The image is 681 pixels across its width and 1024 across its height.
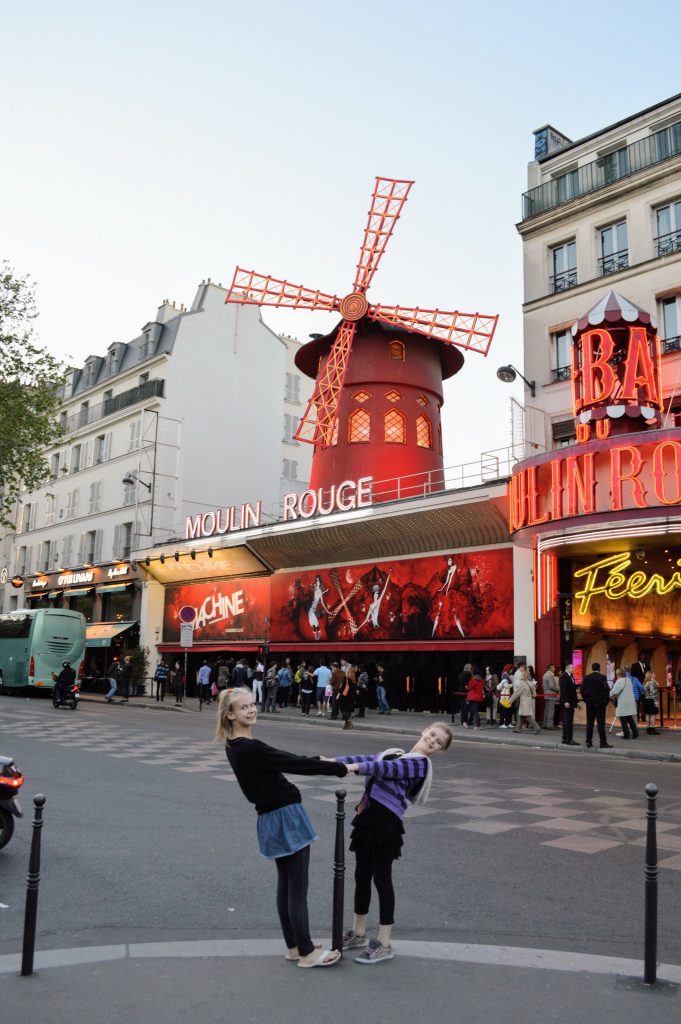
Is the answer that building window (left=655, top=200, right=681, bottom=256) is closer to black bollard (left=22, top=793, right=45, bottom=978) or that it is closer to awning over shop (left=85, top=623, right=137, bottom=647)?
black bollard (left=22, top=793, right=45, bottom=978)

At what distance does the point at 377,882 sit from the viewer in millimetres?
4168

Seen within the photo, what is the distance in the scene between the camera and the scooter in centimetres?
620

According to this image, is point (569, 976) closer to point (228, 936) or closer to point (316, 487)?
point (228, 936)

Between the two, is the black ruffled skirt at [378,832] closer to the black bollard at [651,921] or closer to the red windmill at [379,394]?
the black bollard at [651,921]

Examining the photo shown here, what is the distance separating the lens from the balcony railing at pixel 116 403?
36.3m

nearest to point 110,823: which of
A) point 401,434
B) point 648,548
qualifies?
point 648,548

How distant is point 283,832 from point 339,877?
341mm

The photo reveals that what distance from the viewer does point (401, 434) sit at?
1045 inches

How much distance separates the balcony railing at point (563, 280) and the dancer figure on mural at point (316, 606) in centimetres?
1104

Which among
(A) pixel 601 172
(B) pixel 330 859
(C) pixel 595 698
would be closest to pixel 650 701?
(C) pixel 595 698

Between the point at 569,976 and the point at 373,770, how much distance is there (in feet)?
4.16

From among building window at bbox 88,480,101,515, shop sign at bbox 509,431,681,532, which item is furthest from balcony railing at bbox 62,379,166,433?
shop sign at bbox 509,431,681,532

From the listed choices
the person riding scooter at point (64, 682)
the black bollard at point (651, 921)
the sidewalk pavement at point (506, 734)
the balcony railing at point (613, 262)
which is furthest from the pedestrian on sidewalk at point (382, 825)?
the person riding scooter at point (64, 682)

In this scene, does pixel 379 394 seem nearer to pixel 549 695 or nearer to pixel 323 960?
pixel 549 695
